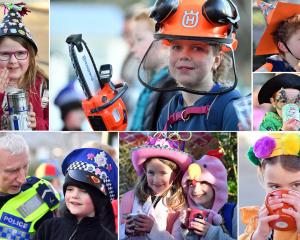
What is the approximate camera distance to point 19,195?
5.70m

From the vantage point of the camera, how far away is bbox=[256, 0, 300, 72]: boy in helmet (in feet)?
18.2

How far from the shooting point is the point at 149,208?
18.5ft

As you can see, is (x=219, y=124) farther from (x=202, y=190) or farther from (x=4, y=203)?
(x=4, y=203)

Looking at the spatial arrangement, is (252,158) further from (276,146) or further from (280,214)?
(280,214)

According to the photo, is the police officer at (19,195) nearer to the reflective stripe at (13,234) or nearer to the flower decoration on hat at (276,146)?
the reflective stripe at (13,234)

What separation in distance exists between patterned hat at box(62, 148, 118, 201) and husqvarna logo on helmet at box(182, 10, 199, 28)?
857 millimetres

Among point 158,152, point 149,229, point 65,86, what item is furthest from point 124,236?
point 65,86

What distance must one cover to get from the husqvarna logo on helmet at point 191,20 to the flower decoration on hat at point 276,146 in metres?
0.74

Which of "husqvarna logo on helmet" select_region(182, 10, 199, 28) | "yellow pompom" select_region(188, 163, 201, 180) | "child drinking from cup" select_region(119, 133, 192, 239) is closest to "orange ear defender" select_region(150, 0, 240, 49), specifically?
"husqvarna logo on helmet" select_region(182, 10, 199, 28)

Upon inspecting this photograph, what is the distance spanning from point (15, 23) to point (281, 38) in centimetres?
147

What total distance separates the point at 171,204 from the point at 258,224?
1.60ft

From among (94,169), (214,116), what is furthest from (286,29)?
(94,169)

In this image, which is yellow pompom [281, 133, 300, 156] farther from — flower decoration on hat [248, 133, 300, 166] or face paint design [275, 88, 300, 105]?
face paint design [275, 88, 300, 105]

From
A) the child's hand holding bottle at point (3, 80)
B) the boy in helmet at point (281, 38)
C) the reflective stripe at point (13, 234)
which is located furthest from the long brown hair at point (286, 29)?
the reflective stripe at point (13, 234)
